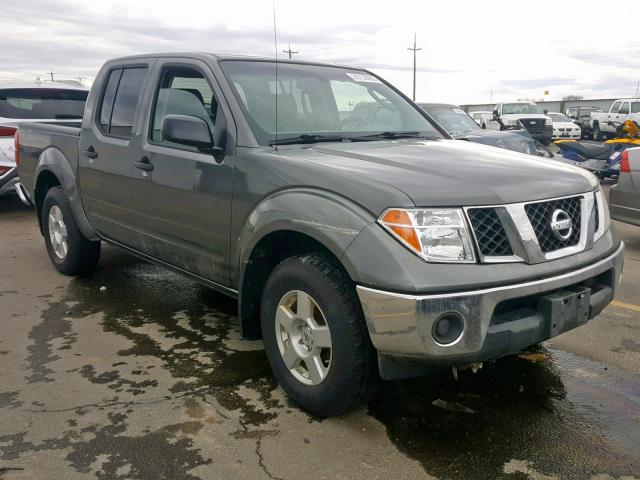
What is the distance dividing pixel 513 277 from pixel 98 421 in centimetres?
210

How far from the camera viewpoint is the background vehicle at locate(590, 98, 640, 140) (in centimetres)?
2742

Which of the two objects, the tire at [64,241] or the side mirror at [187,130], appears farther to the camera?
the tire at [64,241]

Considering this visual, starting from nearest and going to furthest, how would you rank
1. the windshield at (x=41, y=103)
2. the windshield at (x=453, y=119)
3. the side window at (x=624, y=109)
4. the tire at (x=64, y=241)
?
the tire at (x=64, y=241) → the windshield at (x=41, y=103) → the windshield at (x=453, y=119) → the side window at (x=624, y=109)

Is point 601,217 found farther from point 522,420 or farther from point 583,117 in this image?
point 583,117

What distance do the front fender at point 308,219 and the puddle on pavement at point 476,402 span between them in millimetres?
710

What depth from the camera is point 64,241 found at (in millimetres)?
5594

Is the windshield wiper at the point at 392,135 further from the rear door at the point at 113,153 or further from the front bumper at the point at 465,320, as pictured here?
the rear door at the point at 113,153

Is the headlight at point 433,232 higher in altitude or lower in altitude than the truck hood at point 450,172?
lower

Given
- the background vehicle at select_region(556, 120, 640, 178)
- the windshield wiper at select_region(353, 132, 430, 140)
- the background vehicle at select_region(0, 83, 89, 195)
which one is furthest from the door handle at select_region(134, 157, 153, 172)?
the background vehicle at select_region(556, 120, 640, 178)

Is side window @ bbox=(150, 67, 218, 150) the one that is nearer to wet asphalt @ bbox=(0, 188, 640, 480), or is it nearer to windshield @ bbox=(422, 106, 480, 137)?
wet asphalt @ bbox=(0, 188, 640, 480)

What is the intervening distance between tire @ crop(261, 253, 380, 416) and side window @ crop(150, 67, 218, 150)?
1184 millimetres

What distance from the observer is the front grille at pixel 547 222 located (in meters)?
2.81

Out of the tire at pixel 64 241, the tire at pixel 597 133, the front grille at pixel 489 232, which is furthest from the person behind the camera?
the tire at pixel 597 133

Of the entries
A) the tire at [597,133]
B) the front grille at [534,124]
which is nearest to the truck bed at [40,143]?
the front grille at [534,124]
